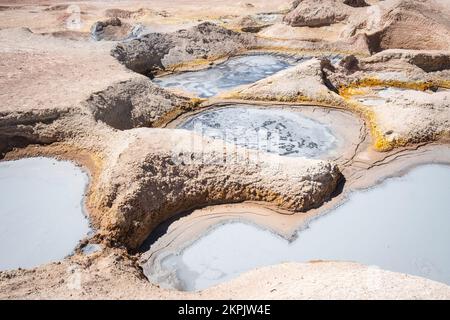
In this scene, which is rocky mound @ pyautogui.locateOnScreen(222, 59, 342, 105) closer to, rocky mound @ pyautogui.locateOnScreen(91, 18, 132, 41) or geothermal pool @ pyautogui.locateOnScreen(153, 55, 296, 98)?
geothermal pool @ pyautogui.locateOnScreen(153, 55, 296, 98)

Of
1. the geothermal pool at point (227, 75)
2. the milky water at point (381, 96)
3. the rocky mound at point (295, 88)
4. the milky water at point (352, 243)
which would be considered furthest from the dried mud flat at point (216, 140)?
the geothermal pool at point (227, 75)

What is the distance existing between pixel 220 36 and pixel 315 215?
29.2 ft

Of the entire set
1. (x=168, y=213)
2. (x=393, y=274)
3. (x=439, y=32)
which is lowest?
(x=168, y=213)

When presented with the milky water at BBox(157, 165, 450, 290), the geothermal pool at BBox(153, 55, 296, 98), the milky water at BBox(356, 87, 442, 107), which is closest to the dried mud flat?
the milky water at BBox(356, 87, 442, 107)

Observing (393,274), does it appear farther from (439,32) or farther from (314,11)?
(314,11)

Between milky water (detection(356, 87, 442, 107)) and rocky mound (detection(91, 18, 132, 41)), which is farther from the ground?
rocky mound (detection(91, 18, 132, 41))

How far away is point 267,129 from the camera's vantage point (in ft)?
26.9

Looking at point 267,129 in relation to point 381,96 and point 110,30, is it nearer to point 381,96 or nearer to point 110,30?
point 381,96

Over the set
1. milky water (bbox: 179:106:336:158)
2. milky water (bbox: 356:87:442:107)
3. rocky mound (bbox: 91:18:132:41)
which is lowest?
milky water (bbox: 179:106:336:158)

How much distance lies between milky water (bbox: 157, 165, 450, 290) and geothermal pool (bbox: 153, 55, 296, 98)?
17.2 ft

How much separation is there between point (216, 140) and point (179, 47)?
6.75 meters

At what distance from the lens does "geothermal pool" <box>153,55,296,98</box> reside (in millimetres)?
10477

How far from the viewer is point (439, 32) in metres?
11.4
